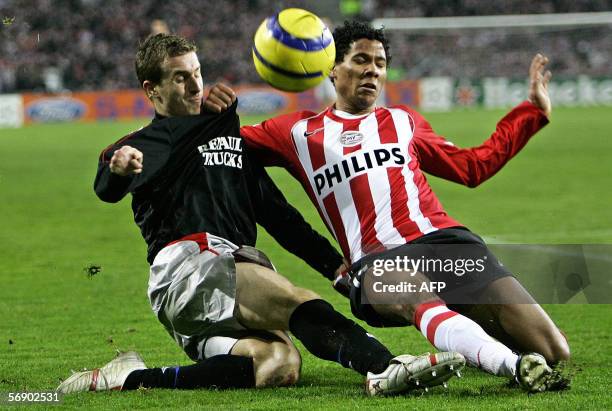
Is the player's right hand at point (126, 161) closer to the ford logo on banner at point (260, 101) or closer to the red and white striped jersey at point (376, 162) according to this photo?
the red and white striped jersey at point (376, 162)

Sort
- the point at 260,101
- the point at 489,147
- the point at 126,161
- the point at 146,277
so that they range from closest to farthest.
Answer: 1. the point at 126,161
2. the point at 489,147
3. the point at 146,277
4. the point at 260,101

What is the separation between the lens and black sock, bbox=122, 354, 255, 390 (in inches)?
197

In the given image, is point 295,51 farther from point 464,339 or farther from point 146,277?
point 146,277

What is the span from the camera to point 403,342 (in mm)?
6301

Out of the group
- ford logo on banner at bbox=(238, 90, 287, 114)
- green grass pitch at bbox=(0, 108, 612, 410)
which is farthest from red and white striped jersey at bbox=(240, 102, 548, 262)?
ford logo on banner at bbox=(238, 90, 287, 114)

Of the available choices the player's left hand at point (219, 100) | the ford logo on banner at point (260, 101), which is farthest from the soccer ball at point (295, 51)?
the ford logo on banner at point (260, 101)

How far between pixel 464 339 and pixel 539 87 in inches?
65.3

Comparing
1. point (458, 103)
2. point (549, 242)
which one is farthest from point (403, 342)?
point (458, 103)

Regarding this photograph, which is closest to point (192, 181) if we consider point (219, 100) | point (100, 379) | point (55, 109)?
point (219, 100)

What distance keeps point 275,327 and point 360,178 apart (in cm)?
90

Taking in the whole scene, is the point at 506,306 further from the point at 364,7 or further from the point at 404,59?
the point at 364,7

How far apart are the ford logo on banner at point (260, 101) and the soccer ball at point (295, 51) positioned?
26509 millimetres

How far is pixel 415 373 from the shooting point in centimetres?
450

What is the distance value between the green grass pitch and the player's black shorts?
39cm
